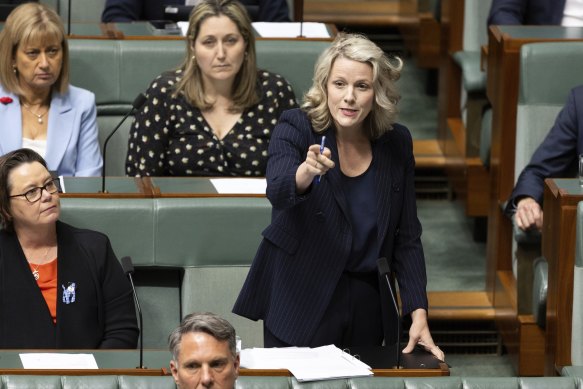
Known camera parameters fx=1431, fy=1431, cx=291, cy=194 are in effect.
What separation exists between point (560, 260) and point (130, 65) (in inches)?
33.0

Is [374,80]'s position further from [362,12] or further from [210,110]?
[362,12]

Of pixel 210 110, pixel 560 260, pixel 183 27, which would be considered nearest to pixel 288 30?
pixel 183 27

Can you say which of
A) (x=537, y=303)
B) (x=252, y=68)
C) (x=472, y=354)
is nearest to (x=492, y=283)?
(x=472, y=354)

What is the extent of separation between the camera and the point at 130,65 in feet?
7.89

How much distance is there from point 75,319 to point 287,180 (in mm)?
421

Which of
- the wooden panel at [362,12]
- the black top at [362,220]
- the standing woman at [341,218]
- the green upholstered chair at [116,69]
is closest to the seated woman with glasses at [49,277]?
the standing woman at [341,218]

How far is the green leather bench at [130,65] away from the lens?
2.40 metres

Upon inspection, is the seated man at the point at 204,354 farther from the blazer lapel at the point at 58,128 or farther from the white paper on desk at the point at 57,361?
the blazer lapel at the point at 58,128

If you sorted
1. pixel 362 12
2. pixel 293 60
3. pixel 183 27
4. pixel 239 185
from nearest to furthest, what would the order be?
pixel 239 185
pixel 293 60
pixel 183 27
pixel 362 12

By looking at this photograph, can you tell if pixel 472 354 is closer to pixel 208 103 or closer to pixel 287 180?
pixel 208 103

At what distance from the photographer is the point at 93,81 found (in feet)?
7.91

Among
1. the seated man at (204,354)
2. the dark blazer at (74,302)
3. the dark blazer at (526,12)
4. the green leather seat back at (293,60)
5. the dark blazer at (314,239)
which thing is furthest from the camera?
the dark blazer at (526,12)

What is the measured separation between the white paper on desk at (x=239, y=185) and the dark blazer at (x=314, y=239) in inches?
14.9

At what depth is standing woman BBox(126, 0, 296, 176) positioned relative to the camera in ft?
7.25
